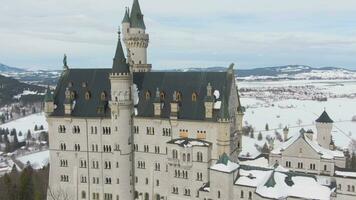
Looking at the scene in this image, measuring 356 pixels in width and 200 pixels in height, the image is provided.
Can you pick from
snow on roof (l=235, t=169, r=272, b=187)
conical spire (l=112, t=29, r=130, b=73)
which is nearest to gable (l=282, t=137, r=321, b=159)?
snow on roof (l=235, t=169, r=272, b=187)

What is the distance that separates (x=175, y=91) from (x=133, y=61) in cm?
1344

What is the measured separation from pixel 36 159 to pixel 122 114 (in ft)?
350

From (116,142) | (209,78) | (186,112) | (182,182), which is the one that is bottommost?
(182,182)

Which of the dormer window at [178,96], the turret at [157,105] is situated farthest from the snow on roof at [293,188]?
the turret at [157,105]

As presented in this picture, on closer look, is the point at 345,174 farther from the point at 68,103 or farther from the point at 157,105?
the point at 68,103

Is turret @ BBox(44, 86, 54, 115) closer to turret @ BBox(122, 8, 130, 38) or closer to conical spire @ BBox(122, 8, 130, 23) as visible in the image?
turret @ BBox(122, 8, 130, 38)

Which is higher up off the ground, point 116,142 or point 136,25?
point 136,25

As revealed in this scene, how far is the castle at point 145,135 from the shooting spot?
209 feet

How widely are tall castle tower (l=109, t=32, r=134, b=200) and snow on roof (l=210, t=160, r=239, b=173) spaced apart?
652 inches

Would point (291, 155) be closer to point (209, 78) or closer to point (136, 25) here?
point (209, 78)

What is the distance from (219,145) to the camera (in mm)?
65812

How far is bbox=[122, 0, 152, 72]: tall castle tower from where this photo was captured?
7901 cm

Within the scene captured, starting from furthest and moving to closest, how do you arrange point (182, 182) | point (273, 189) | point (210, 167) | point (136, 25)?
point (136, 25), point (182, 182), point (210, 167), point (273, 189)

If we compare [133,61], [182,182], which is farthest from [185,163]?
[133,61]
